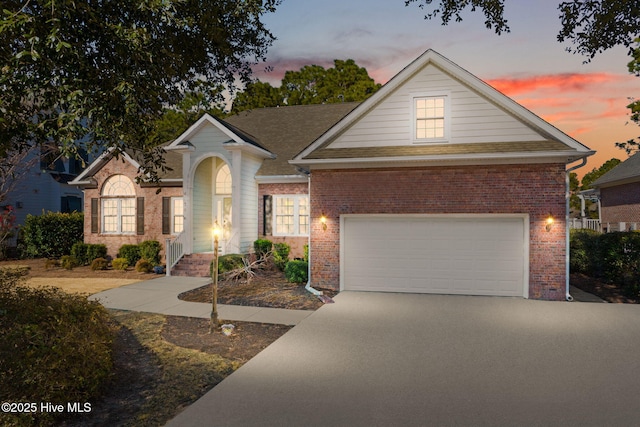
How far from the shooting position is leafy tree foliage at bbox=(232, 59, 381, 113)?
1319 inches

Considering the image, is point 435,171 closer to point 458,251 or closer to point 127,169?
point 458,251

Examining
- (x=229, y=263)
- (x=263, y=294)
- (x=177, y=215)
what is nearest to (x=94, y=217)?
(x=177, y=215)

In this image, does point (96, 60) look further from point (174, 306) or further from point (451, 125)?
point (451, 125)

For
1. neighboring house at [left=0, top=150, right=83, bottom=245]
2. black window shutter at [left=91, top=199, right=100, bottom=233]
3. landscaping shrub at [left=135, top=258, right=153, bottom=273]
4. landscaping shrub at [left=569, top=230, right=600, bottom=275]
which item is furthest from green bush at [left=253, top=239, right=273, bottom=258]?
neighboring house at [left=0, top=150, right=83, bottom=245]

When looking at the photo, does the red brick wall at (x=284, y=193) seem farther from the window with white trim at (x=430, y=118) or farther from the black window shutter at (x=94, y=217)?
the black window shutter at (x=94, y=217)

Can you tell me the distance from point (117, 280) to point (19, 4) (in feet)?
37.1

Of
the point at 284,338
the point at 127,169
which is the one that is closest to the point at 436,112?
the point at 284,338

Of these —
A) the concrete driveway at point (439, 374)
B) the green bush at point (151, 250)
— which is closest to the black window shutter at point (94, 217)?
the green bush at point (151, 250)

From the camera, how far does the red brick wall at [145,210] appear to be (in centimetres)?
1931

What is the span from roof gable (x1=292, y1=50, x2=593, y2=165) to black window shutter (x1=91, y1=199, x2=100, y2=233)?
40.0ft

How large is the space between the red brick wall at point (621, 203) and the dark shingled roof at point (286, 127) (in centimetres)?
1827

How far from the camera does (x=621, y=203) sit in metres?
27.2

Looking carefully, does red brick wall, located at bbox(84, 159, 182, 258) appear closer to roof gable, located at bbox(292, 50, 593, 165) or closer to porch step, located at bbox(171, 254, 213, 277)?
porch step, located at bbox(171, 254, 213, 277)

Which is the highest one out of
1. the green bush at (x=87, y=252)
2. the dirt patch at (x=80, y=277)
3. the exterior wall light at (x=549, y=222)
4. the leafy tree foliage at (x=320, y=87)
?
the leafy tree foliage at (x=320, y=87)
